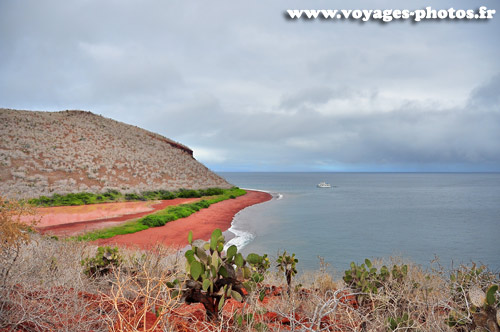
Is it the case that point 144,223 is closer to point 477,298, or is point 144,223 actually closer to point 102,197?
point 102,197

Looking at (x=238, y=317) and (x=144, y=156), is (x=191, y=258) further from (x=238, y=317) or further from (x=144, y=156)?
(x=144, y=156)

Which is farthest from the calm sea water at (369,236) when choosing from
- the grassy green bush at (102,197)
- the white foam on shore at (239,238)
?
the grassy green bush at (102,197)

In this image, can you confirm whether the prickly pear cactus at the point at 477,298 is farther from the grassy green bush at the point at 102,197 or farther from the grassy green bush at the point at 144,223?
the grassy green bush at the point at 102,197

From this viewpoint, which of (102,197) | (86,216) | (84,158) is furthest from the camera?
(84,158)

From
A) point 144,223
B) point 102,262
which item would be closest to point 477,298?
point 102,262

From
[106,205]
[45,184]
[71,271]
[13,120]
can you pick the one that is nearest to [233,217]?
[106,205]

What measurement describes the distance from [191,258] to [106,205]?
28.8m

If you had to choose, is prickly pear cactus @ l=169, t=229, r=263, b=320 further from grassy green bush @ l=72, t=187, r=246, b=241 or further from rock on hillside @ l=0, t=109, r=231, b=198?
rock on hillside @ l=0, t=109, r=231, b=198

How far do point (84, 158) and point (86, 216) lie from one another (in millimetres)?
23122

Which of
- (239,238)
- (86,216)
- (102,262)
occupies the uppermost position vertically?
(102,262)

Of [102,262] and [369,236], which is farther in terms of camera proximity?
[369,236]

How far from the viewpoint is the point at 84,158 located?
146ft

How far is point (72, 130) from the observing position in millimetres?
52750

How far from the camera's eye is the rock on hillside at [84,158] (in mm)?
36219
